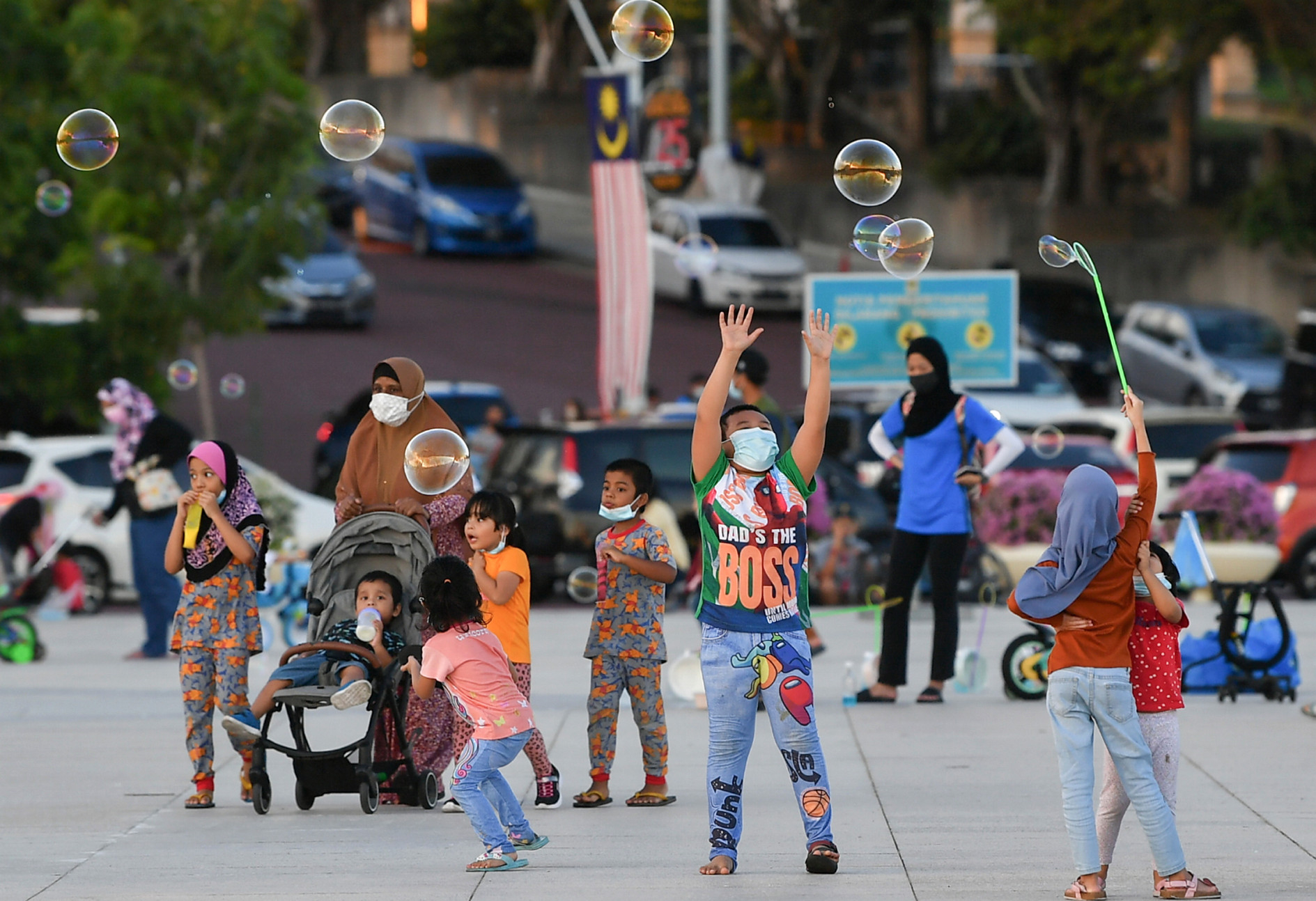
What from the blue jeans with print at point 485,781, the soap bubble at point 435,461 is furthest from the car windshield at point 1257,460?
the blue jeans with print at point 485,781

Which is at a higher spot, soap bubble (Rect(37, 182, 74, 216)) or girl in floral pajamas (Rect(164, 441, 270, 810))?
soap bubble (Rect(37, 182, 74, 216))

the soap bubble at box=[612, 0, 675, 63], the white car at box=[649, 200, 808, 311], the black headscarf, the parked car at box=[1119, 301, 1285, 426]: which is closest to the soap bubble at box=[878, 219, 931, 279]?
the black headscarf

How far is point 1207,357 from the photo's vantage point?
28.1m

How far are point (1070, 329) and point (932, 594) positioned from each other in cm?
2167

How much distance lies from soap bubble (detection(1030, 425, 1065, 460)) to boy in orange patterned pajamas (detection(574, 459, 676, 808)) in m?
8.10

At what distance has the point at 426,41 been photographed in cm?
5012

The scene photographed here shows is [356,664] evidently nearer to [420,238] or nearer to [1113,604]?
[1113,604]

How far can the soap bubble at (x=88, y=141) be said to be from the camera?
10.8 meters

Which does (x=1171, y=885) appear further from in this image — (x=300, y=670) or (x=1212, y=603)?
(x=1212, y=603)

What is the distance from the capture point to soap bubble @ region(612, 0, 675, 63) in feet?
35.6

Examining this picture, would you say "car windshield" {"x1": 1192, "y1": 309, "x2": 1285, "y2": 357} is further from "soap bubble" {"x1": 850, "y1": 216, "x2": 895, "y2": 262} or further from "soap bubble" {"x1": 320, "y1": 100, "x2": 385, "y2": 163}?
"soap bubble" {"x1": 850, "y1": 216, "x2": 895, "y2": 262}

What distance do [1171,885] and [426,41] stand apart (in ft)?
150

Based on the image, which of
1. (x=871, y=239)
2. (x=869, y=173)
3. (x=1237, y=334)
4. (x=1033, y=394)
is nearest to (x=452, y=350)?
(x=1033, y=394)

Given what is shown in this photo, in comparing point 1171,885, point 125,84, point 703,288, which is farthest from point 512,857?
point 703,288
